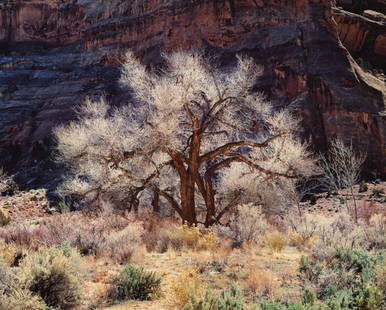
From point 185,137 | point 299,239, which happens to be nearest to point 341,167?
point 185,137

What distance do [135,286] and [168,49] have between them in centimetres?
4228

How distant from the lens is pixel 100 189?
51.0ft

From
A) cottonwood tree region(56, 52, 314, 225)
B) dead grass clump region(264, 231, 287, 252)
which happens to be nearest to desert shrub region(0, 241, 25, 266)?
dead grass clump region(264, 231, 287, 252)

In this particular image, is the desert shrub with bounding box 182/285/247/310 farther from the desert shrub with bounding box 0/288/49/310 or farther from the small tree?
the small tree

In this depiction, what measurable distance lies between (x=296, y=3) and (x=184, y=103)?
3221cm

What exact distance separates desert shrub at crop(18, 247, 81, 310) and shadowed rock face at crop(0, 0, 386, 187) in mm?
26381

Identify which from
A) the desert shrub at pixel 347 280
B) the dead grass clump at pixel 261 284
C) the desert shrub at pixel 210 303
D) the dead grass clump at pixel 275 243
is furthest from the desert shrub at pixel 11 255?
the dead grass clump at pixel 275 243

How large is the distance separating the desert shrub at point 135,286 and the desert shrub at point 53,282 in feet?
2.40

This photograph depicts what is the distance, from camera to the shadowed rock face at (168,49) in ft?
117

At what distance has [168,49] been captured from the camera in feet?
150

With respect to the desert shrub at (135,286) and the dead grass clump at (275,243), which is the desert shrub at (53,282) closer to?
Answer: the desert shrub at (135,286)

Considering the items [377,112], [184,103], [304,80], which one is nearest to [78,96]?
[304,80]

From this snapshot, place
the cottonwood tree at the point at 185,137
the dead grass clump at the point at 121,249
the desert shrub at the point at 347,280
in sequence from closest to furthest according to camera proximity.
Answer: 1. the desert shrub at the point at 347,280
2. the dead grass clump at the point at 121,249
3. the cottonwood tree at the point at 185,137

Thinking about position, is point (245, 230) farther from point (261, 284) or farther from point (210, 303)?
point (210, 303)
